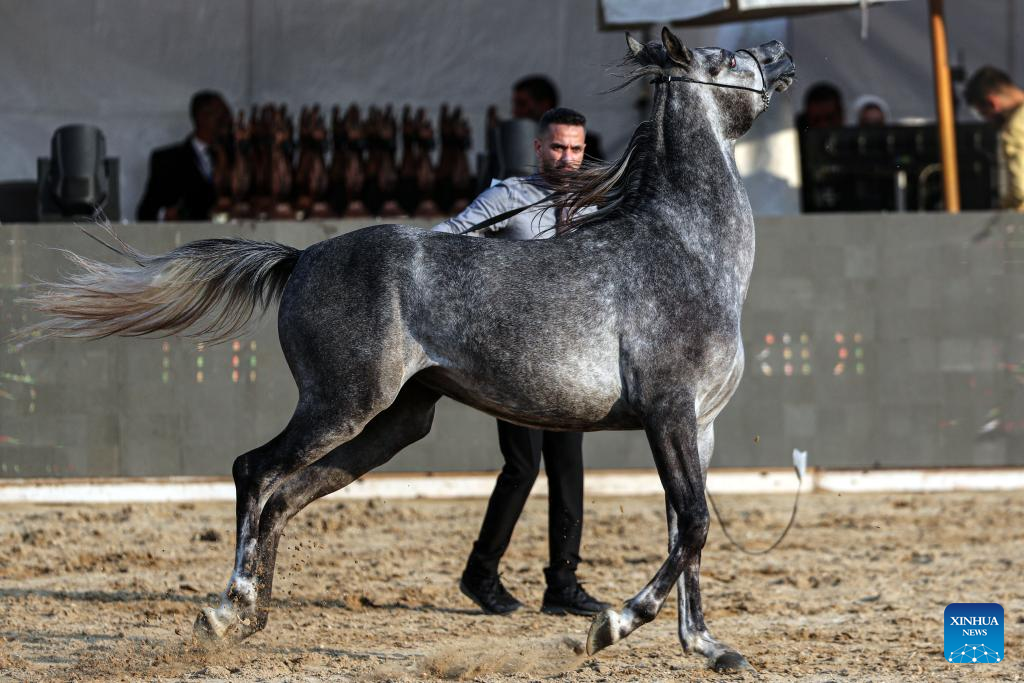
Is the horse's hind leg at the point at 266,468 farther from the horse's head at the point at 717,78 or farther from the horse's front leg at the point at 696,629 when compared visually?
the horse's head at the point at 717,78

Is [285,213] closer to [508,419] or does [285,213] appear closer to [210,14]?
[210,14]

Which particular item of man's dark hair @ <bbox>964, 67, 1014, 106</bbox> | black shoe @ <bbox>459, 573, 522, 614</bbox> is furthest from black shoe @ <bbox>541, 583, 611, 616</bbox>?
man's dark hair @ <bbox>964, 67, 1014, 106</bbox>

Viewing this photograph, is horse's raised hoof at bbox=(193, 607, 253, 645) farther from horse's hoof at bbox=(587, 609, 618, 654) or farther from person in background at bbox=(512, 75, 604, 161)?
person in background at bbox=(512, 75, 604, 161)

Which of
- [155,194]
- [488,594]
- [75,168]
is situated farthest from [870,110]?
[488,594]

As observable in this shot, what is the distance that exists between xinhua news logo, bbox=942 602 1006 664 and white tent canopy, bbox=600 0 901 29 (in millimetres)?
4761

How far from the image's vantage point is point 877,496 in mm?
9242

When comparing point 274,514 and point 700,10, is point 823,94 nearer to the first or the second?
point 700,10

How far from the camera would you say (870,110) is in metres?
11.4

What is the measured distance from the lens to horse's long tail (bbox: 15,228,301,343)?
17.4ft

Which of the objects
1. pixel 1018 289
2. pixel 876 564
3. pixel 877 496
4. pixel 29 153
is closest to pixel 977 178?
pixel 1018 289

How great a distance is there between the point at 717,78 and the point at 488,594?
8.04ft

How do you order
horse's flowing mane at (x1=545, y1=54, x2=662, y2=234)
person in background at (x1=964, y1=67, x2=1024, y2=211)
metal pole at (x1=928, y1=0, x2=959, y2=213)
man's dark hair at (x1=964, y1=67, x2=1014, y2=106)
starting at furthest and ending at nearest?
man's dark hair at (x1=964, y1=67, x2=1014, y2=106) → person in background at (x1=964, y1=67, x2=1024, y2=211) → metal pole at (x1=928, y1=0, x2=959, y2=213) → horse's flowing mane at (x1=545, y1=54, x2=662, y2=234)

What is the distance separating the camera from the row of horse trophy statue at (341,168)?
9.45m

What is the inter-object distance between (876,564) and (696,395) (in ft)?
9.78
